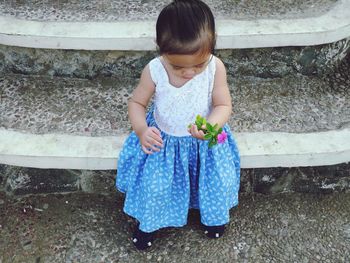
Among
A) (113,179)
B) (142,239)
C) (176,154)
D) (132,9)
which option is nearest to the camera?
(176,154)

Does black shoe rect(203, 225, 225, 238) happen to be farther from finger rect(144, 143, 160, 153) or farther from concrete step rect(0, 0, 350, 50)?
concrete step rect(0, 0, 350, 50)

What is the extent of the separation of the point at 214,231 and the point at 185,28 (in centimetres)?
84

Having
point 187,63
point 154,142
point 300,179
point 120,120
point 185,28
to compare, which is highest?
point 185,28

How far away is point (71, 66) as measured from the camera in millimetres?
2240

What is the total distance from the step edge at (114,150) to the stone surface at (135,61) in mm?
406

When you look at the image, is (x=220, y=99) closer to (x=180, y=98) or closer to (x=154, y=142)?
(x=180, y=98)

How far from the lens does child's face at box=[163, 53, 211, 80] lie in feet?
4.95

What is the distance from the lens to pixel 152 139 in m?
1.64

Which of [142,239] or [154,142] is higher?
[154,142]

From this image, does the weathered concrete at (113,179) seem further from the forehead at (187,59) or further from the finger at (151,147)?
the forehead at (187,59)

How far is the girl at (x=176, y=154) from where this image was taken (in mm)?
1697

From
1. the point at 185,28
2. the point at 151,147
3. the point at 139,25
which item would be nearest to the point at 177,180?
the point at 151,147

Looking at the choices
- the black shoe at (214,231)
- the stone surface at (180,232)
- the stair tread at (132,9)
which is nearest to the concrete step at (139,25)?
the stair tread at (132,9)

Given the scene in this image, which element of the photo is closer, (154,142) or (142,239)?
(154,142)
